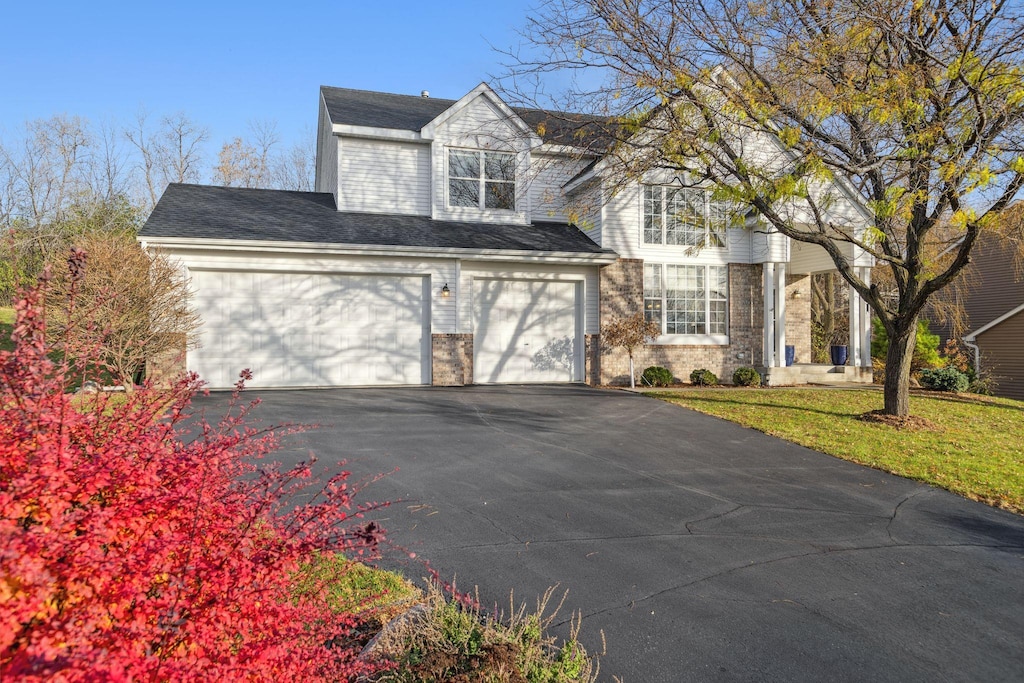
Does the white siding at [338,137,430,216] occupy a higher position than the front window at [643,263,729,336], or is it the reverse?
the white siding at [338,137,430,216]

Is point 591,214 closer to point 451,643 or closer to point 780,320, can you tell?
point 780,320

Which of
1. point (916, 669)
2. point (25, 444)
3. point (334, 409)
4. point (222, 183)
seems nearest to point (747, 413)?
point (334, 409)

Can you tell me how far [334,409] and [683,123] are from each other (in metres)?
7.66

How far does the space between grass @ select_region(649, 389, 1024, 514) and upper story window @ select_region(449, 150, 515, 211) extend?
22.3ft

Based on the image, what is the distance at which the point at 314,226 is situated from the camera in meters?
15.2

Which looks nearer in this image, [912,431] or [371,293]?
[912,431]

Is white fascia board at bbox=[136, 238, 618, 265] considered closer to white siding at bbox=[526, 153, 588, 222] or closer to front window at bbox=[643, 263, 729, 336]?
front window at bbox=[643, 263, 729, 336]

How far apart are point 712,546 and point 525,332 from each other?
11.2m

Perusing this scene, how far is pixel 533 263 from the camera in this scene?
52.9 feet

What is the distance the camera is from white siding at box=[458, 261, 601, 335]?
15.7 metres

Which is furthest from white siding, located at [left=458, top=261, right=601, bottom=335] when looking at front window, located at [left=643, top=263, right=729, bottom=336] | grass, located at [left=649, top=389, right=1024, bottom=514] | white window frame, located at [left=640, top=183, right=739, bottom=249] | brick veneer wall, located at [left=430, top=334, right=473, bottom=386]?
grass, located at [left=649, top=389, right=1024, bottom=514]

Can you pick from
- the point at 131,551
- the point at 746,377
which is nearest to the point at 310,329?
the point at 746,377

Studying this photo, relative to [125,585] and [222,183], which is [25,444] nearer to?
[125,585]

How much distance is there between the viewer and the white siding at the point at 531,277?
1569 centimetres
